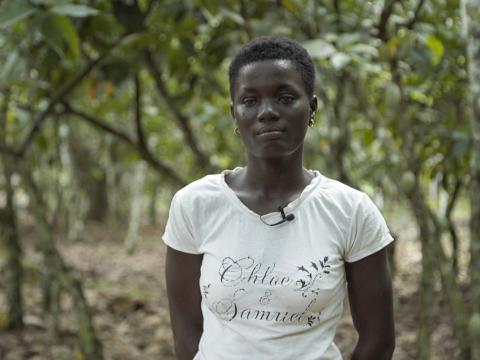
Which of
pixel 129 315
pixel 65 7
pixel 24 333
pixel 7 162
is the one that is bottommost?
pixel 129 315

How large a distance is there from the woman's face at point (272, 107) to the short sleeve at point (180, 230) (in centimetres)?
19

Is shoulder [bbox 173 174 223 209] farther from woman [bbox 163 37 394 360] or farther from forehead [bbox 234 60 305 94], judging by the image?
forehead [bbox 234 60 305 94]

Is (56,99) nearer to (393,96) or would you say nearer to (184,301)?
(393,96)

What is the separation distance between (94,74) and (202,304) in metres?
2.00

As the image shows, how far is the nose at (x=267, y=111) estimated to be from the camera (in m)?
1.23

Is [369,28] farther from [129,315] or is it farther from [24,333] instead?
[129,315]

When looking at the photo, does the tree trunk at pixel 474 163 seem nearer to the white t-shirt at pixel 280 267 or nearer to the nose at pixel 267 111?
the white t-shirt at pixel 280 267

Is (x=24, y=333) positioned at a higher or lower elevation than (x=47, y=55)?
lower

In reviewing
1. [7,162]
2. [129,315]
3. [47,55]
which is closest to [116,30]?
[47,55]

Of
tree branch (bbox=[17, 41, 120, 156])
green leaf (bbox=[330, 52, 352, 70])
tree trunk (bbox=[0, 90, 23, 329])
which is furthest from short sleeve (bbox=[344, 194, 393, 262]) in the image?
tree trunk (bbox=[0, 90, 23, 329])

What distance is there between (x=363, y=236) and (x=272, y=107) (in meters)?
0.30

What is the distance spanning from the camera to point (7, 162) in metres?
3.08

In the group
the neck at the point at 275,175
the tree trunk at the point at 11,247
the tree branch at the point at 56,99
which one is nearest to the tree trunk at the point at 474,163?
the neck at the point at 275,175

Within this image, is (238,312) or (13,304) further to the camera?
(13,304)
